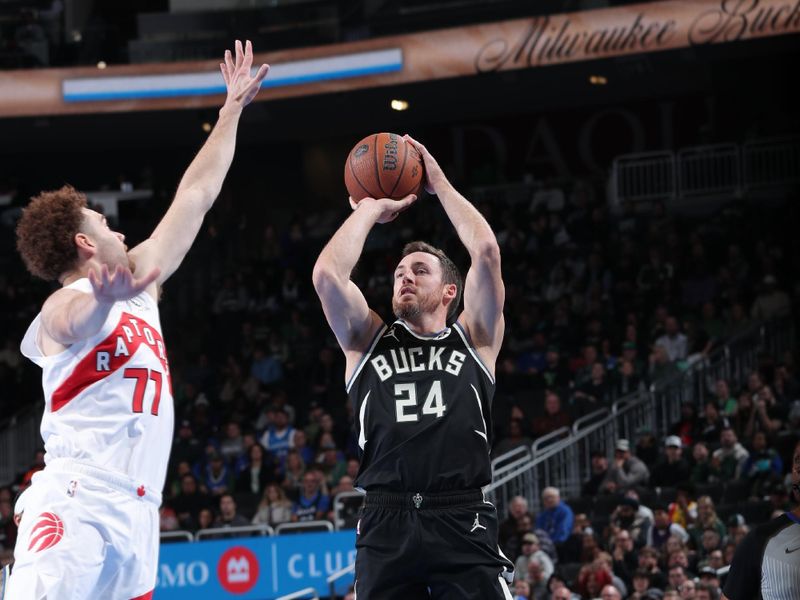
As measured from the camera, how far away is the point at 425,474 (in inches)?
236

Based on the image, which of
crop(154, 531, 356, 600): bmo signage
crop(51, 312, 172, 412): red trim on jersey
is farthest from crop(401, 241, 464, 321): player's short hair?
crop(154, 531, 356, 600): bmo signage

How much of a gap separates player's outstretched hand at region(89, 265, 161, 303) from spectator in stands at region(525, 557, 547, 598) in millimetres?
10357

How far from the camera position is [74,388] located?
5402 mm

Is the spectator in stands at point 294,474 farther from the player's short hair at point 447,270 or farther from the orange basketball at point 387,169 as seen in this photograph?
the player's short hair at point 447,270

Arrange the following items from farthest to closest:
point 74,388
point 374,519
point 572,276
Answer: point 572,276
point 374,519
point 74,388

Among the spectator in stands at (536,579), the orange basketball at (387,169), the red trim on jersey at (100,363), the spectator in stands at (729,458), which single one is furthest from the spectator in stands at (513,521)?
the red trim on jersey at (100,363)

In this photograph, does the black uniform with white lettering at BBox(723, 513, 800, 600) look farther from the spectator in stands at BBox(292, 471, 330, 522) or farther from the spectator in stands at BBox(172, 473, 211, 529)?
the spectator in stands at BBox(172, 473, 211, 529)

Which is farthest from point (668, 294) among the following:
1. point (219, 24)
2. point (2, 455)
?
point (2, 455)

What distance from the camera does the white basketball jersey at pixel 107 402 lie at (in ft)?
17.6

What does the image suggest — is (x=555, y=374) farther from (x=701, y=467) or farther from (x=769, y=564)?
(x=769, y=564)

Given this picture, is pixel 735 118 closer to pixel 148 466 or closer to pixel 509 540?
pixel 509 540

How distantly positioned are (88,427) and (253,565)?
1117 centimetres

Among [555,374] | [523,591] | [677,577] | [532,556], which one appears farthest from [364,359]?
[555,374]

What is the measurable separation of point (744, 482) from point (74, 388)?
472 inches
